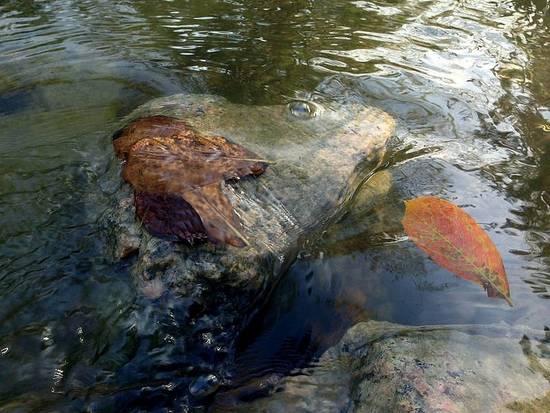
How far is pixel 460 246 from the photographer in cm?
272

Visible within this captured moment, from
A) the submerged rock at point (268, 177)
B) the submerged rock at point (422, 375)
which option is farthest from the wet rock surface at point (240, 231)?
the submerged rock at point (422, 375)

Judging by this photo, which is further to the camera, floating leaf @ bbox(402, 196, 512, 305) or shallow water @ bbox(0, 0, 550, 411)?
floating leaf @ bbox(402, 196, 512, 305)

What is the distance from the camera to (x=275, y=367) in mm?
2457

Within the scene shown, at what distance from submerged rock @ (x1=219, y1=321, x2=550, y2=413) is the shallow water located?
158 mm

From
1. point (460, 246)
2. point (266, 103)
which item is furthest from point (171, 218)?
point (266, 103)

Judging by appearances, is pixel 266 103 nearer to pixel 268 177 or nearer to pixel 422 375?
pixel 268 177

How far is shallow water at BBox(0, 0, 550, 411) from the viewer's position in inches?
99.5

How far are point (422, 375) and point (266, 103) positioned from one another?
2915 millimetres

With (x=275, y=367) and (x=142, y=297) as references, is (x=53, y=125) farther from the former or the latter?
(x=275, y=367)

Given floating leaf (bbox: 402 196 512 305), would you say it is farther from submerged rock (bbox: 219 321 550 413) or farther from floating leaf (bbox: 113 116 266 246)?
floating leaf (bbox: 113 116 266 246)

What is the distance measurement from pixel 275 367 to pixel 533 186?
2.33m

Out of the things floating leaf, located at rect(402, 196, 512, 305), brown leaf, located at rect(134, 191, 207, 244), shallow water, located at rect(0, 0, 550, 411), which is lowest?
shallow water, located at rect(0, 0, 550, 411)

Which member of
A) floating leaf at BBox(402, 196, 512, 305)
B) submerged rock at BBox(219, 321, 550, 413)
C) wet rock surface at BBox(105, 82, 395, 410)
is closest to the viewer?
submerged rock at BBox(219, 321, 550, 413)

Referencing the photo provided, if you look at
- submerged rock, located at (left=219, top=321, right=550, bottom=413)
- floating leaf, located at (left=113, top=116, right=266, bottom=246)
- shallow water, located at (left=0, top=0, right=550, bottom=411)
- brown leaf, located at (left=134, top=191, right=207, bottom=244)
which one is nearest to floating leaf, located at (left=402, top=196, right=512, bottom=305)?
shallow water, located at (left=0, top=0, right=550, bottom=411)
